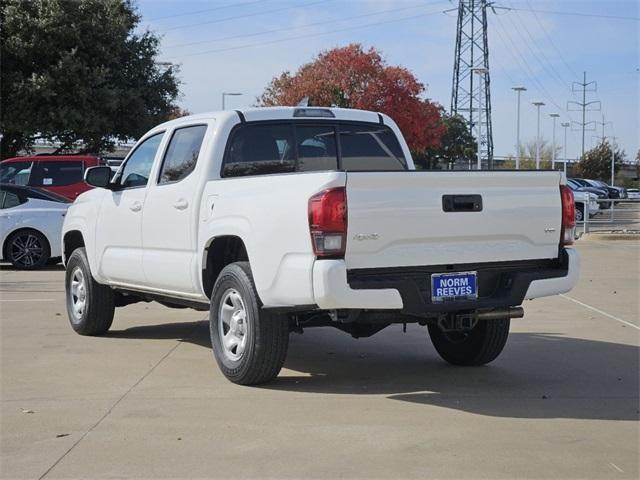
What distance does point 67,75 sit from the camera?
27.3 metres

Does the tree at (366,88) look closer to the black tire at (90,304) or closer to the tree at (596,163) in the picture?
the black tire at (90,304)

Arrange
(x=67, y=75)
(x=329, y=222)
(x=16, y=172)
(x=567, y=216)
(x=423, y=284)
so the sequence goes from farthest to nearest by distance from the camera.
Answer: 1. (x=67, y=75)
2. (x=16, y=172)
3. (x=567, y=216)
4. (x=423, y=284)
5. (x=329, y=222)

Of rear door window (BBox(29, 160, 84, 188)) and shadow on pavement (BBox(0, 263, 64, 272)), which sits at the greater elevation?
rear door window (BBox(29, 160, 84, 188))

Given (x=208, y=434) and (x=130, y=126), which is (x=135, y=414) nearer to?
(x=208, y=434)

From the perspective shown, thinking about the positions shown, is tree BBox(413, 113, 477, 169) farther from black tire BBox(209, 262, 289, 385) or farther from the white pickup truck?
black tire BBox(209, 262, 289, 385)

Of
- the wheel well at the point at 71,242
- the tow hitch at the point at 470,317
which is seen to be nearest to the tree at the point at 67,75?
the wheel well at the point at 71,242

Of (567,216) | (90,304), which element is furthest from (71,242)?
(567,216)

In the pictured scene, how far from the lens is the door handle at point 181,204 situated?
7324 mm

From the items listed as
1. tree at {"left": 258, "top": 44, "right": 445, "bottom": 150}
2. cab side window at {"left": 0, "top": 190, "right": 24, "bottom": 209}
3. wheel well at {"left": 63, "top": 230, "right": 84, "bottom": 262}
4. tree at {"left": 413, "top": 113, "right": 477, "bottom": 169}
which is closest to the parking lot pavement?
wheel well at {"left": 63, "top": 230, "right": 84, "bottom": 262}

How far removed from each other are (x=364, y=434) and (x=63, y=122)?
78.6 ft

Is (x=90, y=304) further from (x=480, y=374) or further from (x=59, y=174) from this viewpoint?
(x=59, y=174)

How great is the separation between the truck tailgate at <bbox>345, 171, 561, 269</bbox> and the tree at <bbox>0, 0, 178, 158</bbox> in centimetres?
2267

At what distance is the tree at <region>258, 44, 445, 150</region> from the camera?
3938cm

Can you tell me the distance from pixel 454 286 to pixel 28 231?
1139 cm
